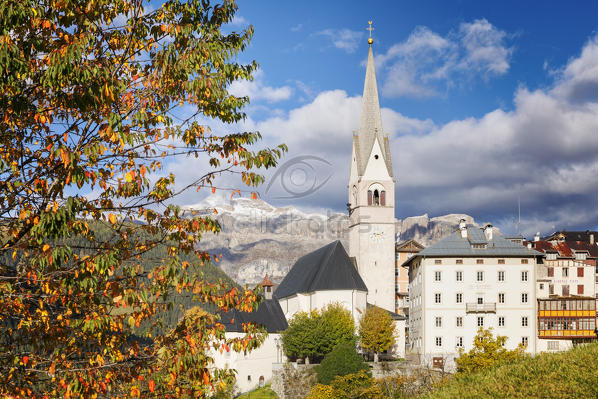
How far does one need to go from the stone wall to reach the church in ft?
26.0

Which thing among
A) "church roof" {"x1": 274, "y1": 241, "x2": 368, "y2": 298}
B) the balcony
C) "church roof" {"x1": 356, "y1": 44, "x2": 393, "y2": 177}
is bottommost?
the balcony

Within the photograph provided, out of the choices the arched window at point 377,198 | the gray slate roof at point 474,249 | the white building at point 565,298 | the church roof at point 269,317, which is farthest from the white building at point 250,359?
the white building at point 565,298

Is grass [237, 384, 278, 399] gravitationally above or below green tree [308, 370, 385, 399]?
below

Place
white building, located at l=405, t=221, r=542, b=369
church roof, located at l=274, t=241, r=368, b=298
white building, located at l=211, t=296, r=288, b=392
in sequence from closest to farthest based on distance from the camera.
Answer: white building, located at l=405, t=221, r=542, b=369, white building, located at l=211, t=296, r=288, b=392, church roof, located at l=274, t=241, r=368, b=298

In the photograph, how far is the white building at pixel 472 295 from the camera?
78.0 m

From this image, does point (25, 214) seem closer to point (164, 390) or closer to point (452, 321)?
point (164, 390)

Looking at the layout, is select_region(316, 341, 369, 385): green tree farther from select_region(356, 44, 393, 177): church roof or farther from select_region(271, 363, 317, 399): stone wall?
select_region(356, 44, 393, 177): church roof

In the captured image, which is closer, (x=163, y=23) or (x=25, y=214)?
(x=25, y=214)

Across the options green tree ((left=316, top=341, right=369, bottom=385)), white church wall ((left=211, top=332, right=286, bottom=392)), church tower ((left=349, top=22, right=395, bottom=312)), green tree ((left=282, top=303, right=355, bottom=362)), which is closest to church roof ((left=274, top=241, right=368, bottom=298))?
church tower ((left=349, top=22, right=395, bottom=312))

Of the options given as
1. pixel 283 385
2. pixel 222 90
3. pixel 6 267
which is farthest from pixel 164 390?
pixel 283 385

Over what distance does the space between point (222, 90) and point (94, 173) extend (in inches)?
114

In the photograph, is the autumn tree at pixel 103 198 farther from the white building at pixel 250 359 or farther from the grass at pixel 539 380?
the white building at pixel 250 359

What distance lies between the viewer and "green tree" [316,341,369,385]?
212ft

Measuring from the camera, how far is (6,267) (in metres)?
12.5
